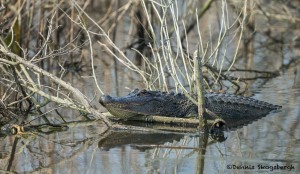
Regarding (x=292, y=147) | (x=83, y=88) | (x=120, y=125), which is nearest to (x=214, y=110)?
(x=120, y=125)

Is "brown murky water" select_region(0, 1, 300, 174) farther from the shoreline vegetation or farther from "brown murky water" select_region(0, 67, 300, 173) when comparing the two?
the shoreline vegetation

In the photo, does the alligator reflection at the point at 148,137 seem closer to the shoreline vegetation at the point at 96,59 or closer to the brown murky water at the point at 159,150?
the brown murky water at the point at 159,150

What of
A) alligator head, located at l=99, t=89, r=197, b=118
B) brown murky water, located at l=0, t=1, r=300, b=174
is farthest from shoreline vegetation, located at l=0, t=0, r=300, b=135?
brown murky water, located at l=0, t=1, r=300, b=174

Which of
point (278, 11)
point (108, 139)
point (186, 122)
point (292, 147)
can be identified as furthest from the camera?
point (278, 11)

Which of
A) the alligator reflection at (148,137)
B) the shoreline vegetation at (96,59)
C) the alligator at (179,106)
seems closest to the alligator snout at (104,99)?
the alligator at (179,106)

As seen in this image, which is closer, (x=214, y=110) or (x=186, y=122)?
(x=186, y=122)

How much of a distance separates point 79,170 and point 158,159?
2.11 feet

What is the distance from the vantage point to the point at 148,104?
7.97 meters

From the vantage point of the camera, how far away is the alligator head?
7793 millimetres

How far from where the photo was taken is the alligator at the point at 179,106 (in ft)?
25.7

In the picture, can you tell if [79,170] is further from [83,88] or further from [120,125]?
[83,88]

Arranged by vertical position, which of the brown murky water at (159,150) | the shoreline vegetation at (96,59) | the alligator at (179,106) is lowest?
the brown murky water at (159,150)

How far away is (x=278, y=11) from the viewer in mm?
14992

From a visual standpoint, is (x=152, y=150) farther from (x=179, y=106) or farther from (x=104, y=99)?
(x=179, y=106)
